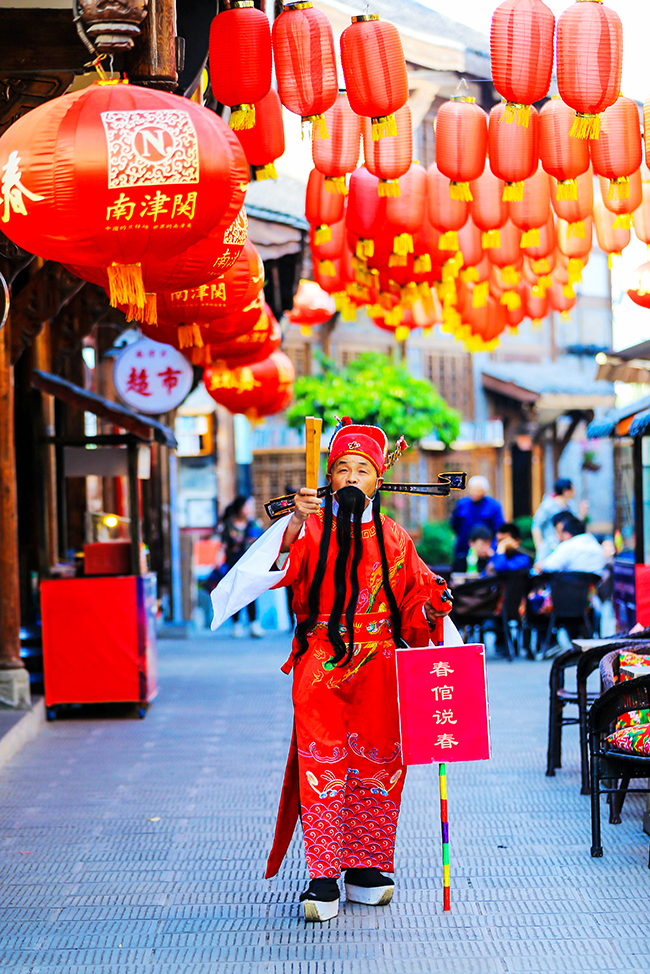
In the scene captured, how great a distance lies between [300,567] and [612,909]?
189 centimetres

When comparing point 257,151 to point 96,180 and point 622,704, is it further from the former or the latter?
point 622,704

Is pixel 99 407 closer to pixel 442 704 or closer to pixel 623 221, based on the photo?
pixel 623 221

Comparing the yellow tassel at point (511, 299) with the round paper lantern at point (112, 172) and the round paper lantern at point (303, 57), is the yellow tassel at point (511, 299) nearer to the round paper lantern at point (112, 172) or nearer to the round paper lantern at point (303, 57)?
the round paper lantern at point (303, 57)

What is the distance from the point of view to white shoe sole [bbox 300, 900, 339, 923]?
4.54 m

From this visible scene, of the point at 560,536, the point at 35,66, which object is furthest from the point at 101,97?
the point at 560,536

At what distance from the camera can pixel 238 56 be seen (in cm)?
645

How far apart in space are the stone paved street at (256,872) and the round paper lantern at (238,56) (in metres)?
4.00

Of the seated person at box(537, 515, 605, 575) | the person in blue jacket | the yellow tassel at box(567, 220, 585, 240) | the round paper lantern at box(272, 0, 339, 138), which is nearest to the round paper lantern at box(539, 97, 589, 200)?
the yellow tassel at box(567, 220, 585, 240)

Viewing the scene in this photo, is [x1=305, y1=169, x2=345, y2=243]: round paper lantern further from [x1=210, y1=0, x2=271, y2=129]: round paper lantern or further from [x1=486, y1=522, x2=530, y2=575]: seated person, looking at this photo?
[x1=486, y1=522, x2=530, y2=575]: seated person

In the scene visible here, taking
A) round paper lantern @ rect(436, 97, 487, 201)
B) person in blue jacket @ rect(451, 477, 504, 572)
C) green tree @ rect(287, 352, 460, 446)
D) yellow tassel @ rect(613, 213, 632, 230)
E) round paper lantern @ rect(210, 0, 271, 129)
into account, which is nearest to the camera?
round paper lantern @ rect(210, 0, 271, 129)

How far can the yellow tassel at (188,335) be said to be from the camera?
6602 mm

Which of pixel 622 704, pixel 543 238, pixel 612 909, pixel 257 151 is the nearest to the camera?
pixel 612 909

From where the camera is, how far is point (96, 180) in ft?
13.2

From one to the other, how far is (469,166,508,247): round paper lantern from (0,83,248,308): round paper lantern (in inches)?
189
